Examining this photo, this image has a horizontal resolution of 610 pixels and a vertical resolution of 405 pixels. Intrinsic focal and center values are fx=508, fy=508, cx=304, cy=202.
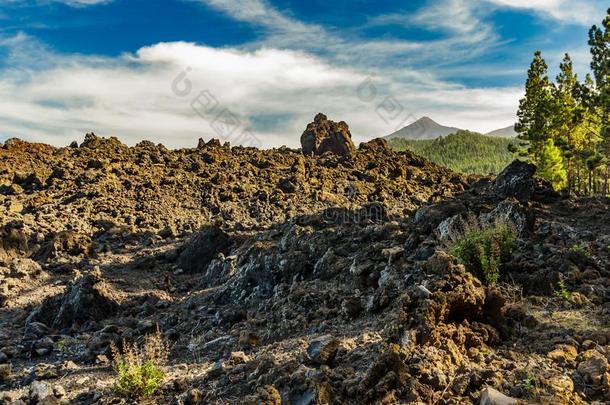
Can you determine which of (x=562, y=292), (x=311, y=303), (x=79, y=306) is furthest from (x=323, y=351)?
(x=79, y=306)

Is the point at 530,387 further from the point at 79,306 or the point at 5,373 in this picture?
the point at 79,306

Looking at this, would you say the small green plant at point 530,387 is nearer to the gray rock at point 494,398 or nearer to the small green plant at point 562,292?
the gray rock at point 494,398

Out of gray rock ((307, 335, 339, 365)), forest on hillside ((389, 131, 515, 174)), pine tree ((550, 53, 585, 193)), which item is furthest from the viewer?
forest on hillside ((389, 131, 515, 174))

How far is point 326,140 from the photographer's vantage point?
4322 centimetres

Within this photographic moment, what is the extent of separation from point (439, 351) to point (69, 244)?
17.5m

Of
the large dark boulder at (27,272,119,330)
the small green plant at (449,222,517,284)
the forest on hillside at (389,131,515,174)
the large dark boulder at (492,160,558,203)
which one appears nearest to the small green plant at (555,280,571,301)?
the small green plant at (449,222,517,284)

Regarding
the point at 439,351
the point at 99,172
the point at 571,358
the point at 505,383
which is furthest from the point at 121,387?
the point at 99,172

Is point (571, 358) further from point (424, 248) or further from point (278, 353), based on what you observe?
point (424, 248)

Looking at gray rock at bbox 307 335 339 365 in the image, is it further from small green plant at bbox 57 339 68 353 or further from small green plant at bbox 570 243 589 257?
small green plant at bbox 57 339 68 353

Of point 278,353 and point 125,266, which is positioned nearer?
point 278,353

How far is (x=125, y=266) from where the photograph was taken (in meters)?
18.2

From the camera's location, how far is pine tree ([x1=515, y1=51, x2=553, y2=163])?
3920 centimetres

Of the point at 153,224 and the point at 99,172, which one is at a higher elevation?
the point at 99,172

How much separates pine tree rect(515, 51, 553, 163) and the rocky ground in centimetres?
2458
